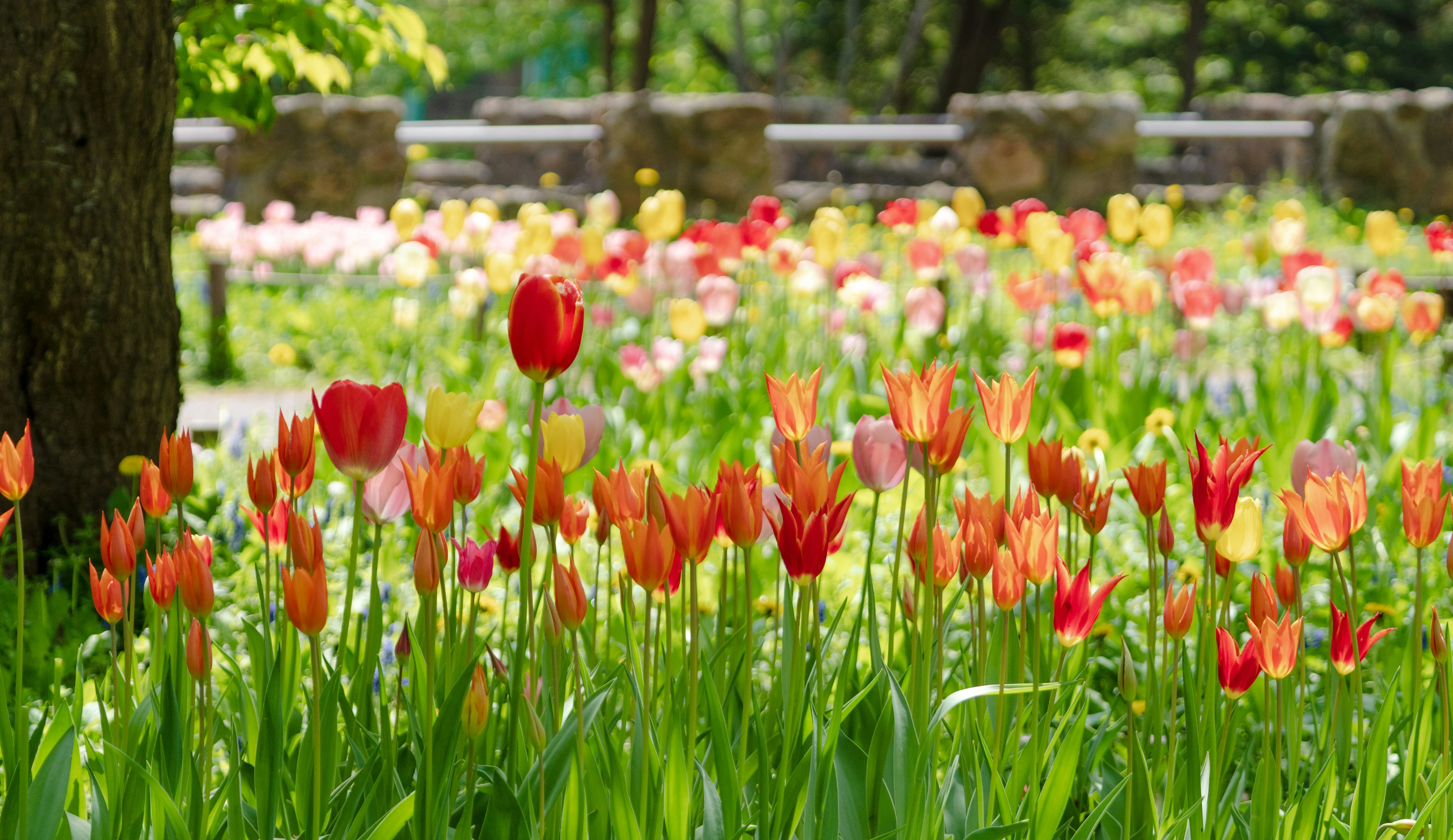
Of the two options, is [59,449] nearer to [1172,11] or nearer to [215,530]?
[215,530]

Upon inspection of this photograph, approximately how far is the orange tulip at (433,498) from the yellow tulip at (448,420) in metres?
0.04

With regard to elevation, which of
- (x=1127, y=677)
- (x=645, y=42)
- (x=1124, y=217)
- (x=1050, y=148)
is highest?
(x=645, y=42)

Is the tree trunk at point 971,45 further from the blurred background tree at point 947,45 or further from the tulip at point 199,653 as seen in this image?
the tulip at point 199,653

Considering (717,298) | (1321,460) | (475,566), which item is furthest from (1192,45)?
(475,566)

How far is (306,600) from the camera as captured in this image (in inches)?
46.4

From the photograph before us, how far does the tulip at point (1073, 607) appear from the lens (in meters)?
1.35

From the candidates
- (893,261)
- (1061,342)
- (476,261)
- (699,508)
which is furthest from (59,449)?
(893,261)

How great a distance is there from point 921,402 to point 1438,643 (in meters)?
0.61

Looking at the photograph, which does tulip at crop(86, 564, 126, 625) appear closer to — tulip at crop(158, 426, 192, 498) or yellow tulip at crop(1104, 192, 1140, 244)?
tulip at crop(158, 426, 192, 498)

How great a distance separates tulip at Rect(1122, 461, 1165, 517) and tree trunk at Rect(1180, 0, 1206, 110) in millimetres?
21318

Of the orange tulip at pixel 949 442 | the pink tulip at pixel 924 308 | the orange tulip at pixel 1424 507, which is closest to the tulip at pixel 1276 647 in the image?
the orange tulip at pixel 1424 507

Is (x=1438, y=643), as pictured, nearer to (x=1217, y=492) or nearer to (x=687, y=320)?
(x=1217, y=492)

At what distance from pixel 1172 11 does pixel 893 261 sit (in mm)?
21304

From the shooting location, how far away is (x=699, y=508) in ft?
4.08
